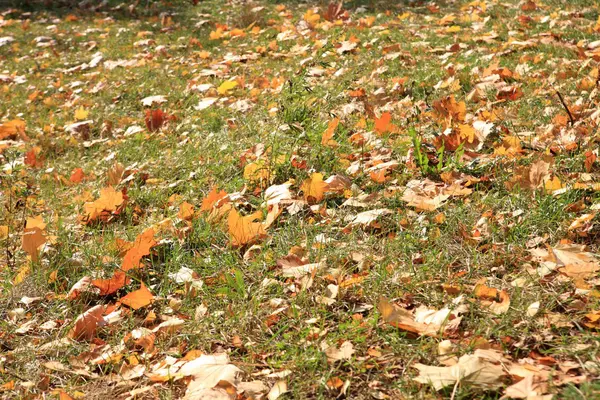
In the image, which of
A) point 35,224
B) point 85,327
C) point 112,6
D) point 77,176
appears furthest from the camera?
point 112,6

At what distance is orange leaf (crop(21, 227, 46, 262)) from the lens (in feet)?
8.12

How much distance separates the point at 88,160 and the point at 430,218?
8.29 ft

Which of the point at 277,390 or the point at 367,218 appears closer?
the point at 277,390

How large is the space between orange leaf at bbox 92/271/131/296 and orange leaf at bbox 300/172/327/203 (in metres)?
0.89

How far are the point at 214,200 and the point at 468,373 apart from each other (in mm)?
1541

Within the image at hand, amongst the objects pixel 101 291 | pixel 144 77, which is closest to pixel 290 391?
pixel 101 291

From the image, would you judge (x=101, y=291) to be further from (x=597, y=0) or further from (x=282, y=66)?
(x=597, y=0)

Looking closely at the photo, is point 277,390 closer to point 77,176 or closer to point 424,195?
point 424,195

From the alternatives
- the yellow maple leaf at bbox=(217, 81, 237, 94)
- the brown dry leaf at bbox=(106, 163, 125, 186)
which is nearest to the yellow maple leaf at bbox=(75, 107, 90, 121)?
the yellow maple leaf at bbox=(217, 81, 237, 94)

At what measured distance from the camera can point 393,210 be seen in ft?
8.20

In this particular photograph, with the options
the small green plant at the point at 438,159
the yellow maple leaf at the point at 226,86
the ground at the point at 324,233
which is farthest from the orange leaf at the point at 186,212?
the yellow maple leaf at the point at 226,86

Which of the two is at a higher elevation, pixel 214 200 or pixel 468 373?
A: pixel 468 373

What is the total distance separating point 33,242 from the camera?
2492mm

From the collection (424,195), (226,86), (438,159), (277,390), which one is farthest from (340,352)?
(226,86)
